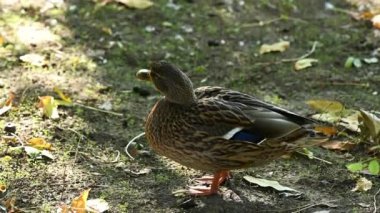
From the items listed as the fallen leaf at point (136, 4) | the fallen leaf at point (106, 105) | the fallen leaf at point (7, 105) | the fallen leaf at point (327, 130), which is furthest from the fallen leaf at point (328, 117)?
the fallen leaf at point (136, 4)

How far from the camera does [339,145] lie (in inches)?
210

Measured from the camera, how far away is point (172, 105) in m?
4.77

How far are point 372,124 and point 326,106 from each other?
27.8 inches

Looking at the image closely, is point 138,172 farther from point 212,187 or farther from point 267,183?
point 267,183

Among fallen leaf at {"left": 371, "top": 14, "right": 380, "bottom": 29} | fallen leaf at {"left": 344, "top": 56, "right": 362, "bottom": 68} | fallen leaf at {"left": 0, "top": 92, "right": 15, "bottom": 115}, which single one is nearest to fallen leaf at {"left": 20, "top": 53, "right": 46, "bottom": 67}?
fallen leaf at {"left": 0, "top": 92, "right": 15, "bottom": 115}

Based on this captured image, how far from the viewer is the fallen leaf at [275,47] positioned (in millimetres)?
6906

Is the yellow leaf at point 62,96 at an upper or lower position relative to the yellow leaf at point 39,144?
upper

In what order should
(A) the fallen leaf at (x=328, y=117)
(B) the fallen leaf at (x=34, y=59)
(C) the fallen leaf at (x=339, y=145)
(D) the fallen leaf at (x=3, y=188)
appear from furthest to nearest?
(B) the fallen leaf at (x=34, y=59), (A) the fallen leaf at (x=328, y=117), (C) the fallen leaf at (x=339, y=145), (D) the fallen leaf at (x=3, y=188)

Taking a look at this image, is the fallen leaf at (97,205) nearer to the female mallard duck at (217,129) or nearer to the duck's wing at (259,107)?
the female mallard duck at (217,129)

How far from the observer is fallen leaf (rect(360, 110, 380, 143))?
202 inches

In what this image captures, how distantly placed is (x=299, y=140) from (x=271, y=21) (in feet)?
9.80

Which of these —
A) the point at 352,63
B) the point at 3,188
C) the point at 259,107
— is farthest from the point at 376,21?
the point at 3,188

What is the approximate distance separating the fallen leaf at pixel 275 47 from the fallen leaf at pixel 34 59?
197 centimetres

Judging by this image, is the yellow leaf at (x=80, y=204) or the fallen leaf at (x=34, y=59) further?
the fallen leaf at (x=34, y=59)
